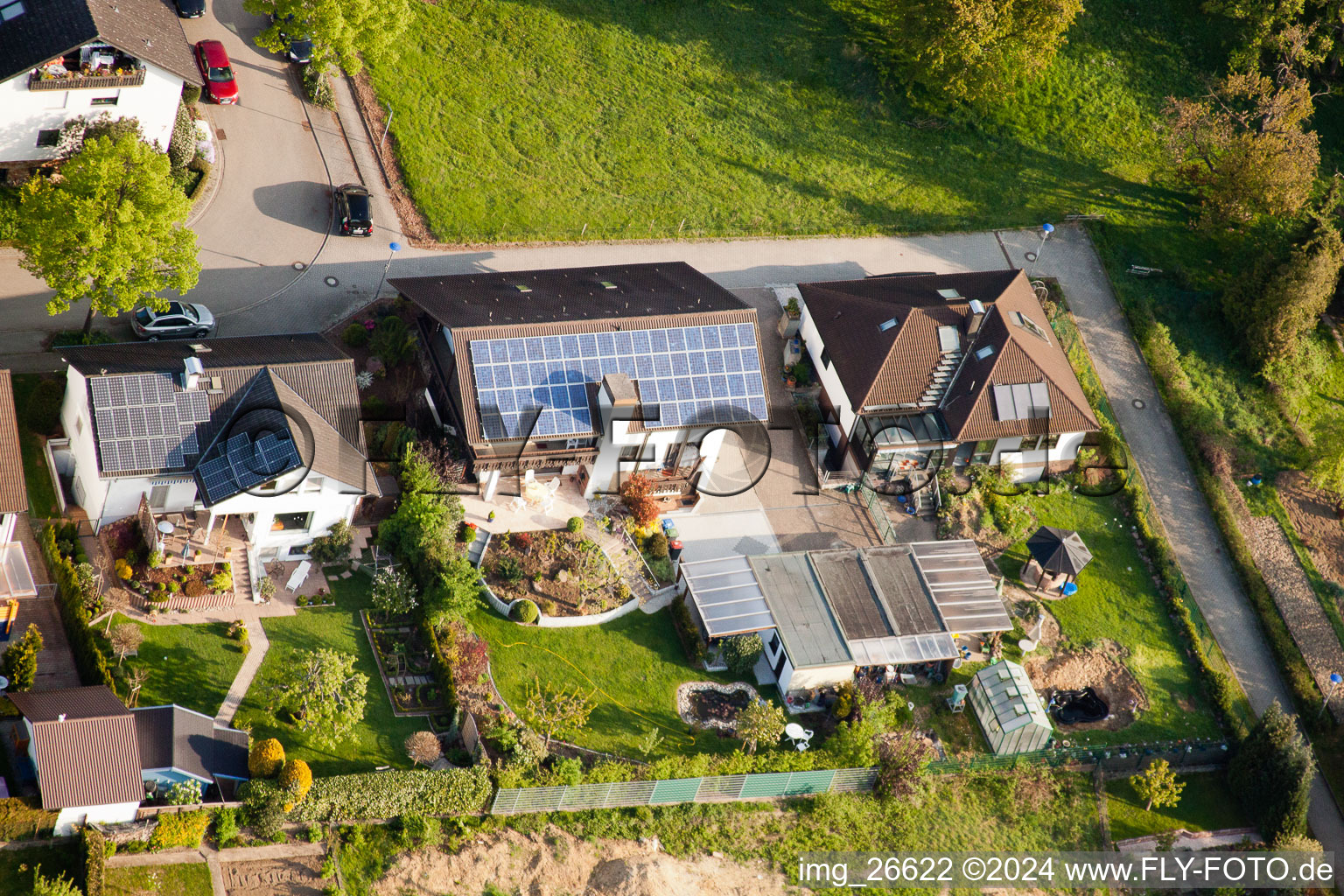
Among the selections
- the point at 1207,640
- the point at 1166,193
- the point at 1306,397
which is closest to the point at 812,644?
the point at 1207,640

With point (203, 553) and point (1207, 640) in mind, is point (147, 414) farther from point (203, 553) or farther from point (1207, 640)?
point (1207, 640)

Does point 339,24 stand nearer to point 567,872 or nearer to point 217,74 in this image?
point 217,74

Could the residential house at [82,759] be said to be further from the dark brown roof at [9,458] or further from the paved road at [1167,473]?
the paved road at [1167,473]

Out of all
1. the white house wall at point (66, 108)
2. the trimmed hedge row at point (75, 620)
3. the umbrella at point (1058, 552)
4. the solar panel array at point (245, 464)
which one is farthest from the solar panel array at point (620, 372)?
the white house wall at point (66, 108)

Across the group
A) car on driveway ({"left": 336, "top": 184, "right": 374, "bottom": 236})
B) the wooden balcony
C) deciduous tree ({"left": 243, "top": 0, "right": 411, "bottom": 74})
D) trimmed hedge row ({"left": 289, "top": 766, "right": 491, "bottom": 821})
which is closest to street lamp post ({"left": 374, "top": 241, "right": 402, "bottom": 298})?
car on driveway ({"left": 336, "top": 184, "right": 374, "bottom": 236})

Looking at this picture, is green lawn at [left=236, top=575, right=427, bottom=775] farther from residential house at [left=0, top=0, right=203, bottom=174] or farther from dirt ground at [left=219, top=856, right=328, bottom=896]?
residential house at [left=0, top=0, right=203, bottom=174]
